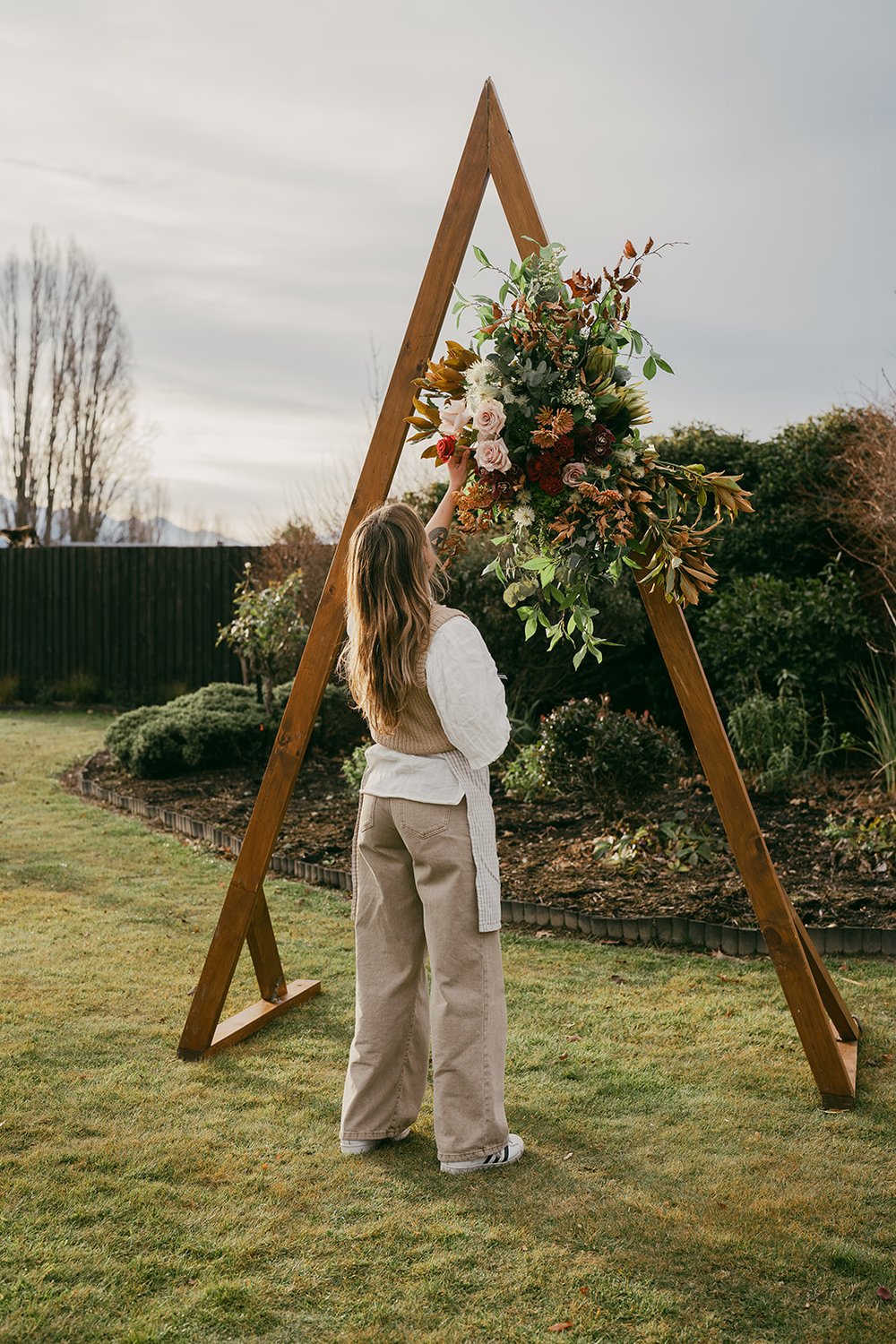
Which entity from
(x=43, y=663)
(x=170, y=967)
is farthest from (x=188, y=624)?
(x=170, y=967)

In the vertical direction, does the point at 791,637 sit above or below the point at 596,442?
below

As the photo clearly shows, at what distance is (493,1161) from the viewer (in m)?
3.08

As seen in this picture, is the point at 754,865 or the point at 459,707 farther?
the point at 754,865

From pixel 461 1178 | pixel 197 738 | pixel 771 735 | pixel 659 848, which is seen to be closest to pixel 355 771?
pixel 197 738

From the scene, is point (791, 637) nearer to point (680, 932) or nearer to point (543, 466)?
point (680, 932)

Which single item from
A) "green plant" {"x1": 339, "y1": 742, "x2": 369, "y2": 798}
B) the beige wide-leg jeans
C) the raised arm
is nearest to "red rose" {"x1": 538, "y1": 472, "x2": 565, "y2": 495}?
the raised arm

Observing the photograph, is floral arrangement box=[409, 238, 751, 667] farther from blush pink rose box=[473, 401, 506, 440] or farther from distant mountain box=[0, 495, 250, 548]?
distant mountain box=[0, 495, 250, 548]

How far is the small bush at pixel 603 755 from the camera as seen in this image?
6.54 meters

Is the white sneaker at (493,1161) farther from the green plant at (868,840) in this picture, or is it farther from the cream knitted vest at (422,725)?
the green plant at (868,840)

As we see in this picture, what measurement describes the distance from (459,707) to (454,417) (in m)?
0.95

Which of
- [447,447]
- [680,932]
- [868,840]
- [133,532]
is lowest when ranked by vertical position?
[680,932]

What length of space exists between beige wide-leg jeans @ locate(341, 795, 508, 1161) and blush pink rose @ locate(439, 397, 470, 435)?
3.71ft

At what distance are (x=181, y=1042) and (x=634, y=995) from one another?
1.78 metres

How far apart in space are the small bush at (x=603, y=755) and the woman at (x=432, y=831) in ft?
11.4
